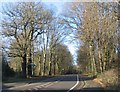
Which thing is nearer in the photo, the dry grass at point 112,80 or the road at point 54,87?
the dry grass at point 112,80

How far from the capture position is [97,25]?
128 feet

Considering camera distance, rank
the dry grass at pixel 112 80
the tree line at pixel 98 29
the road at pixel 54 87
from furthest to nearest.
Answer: the tree line at pixel 98 29
the road at pixel 54 87
the dry grass at pixel 112 80

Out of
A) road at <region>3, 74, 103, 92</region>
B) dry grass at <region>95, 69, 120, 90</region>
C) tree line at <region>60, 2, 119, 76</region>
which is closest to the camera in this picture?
dry grass at <region>95, 69, 120, 90</region>

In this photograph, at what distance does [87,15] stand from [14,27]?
17.0m

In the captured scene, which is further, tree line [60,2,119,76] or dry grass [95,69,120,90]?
tree line [60,2,119,76]

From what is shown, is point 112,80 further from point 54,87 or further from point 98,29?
point 98,29

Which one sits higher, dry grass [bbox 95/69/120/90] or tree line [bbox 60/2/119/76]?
tree line [bbox 60/2/119/76]

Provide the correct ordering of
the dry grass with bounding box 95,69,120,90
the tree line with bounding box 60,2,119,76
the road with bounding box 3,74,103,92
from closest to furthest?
the dry grass with bounding box 95,69,120,90, the road with bounding box 3,74,103,92, the tree line with bounding box 60,2,119,76

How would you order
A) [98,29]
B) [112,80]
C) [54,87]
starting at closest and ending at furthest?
[112,80], [54,87], [98,29]

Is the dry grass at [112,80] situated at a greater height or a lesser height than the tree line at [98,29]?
lesser

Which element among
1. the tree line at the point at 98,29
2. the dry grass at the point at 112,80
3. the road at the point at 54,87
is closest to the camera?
the dry grass at the point at 112,80

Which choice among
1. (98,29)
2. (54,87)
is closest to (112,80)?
(54,87)

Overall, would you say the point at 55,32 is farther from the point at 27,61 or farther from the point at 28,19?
the point at 28,19

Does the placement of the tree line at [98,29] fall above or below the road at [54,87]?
above
